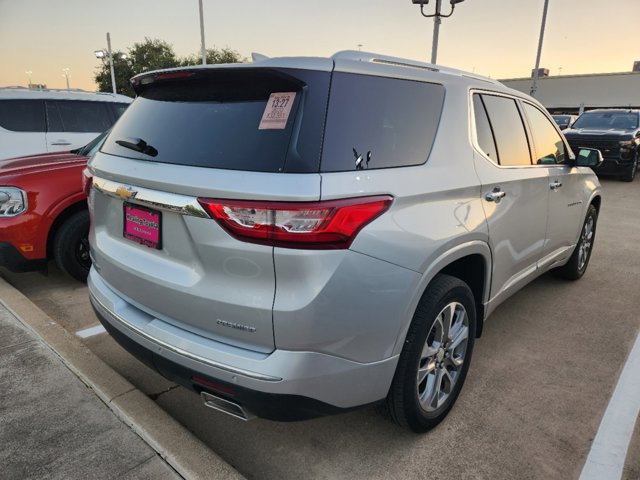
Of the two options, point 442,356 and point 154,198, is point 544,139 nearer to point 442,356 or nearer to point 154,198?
point 442,356

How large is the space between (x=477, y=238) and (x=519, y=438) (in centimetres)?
107

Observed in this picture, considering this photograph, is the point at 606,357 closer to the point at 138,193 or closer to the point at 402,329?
the point at 402,329

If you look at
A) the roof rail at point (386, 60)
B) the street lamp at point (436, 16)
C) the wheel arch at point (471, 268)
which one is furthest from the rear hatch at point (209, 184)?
the street lamp at point (436, 16)

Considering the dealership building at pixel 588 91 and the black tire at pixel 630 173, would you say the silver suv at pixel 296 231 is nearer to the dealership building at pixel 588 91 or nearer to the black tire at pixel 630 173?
the black tire at pixel 630 173

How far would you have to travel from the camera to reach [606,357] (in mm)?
3236

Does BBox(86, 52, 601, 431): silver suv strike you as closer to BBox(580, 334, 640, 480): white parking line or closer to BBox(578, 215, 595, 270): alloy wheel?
BBox(580, 334, 640, 480): white parking line

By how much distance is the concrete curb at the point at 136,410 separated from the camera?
6.82 ft

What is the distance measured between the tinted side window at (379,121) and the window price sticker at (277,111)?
164 millimetres

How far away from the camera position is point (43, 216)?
392 cm

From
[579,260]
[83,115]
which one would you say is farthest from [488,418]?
[83,115]

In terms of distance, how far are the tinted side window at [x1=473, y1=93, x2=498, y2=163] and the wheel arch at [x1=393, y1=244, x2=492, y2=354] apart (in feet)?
1.86

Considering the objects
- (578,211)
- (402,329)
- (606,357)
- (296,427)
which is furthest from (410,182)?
(578,211)

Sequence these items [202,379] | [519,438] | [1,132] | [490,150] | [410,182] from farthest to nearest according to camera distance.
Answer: [1,132]
[490,150]
[519,438]
[410,182]
[202,379]

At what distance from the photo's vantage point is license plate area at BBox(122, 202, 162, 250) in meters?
1.96
